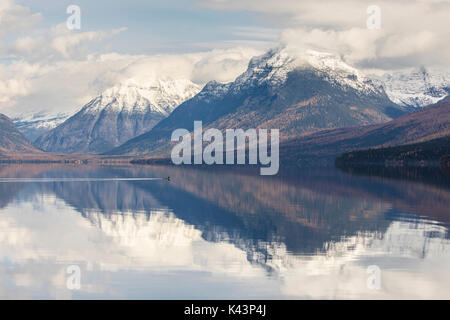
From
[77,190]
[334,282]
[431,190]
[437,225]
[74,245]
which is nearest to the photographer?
[334,282]

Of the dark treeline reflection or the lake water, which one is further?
the dark treeline reflection

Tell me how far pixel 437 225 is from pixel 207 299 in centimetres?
5028

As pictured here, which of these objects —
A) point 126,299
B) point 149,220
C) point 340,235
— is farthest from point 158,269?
point 149,220

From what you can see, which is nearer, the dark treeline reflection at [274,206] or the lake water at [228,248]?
the lake water at [228,248]

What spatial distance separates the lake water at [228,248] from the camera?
54.6 meters

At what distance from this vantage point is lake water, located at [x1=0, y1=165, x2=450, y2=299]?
5459cm

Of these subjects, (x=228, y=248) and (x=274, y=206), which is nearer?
(x=228, y=248)

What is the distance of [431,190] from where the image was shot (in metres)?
149

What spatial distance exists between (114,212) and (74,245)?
3603 cm

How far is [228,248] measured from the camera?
73375mm

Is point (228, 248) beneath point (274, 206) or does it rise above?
beneath
